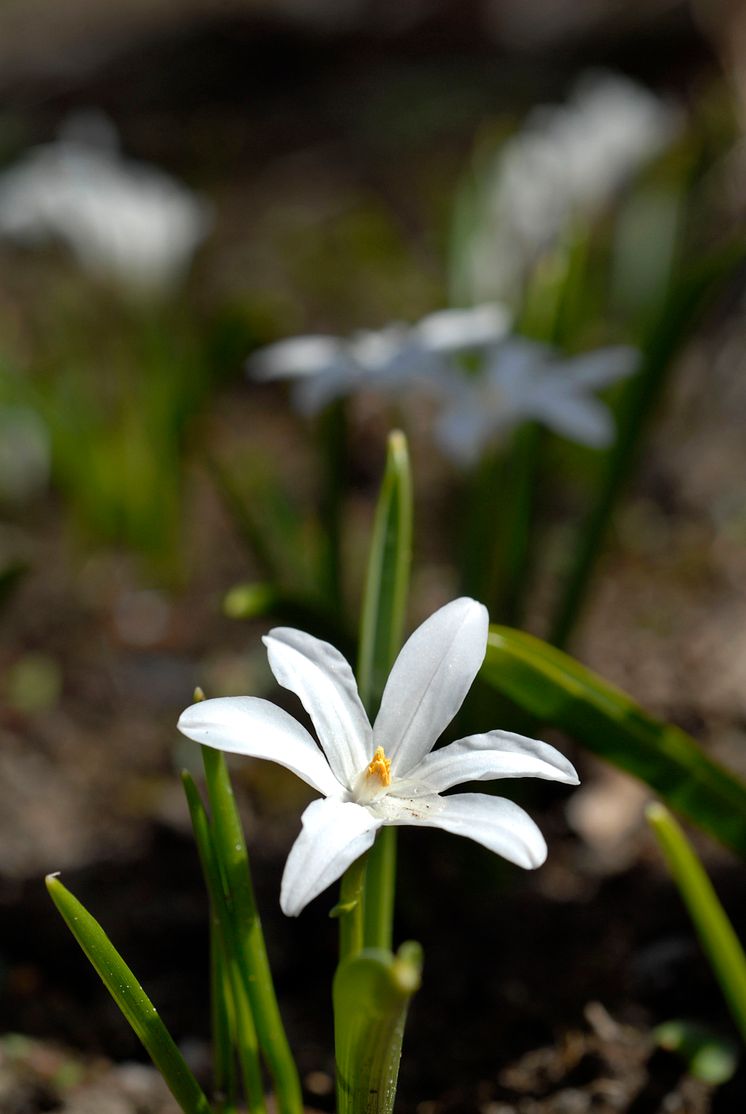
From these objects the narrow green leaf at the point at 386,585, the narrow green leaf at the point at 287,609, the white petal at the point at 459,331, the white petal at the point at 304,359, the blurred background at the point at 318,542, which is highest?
the white petal at the point at 459,331

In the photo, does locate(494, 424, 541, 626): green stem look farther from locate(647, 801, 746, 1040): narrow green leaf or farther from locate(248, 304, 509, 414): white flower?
locate(647, 801, 746, 1040): narrow green leaf

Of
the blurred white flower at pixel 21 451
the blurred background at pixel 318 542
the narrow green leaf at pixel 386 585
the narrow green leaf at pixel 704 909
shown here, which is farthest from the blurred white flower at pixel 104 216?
the narrow green leaf at pixel 704 909

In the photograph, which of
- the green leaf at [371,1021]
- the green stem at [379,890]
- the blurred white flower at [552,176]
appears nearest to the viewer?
the green leaf at [371,1021]

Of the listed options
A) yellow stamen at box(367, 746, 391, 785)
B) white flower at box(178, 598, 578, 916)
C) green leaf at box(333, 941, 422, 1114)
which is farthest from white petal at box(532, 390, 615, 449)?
green leaf at box(333, 941, 422, 1114)

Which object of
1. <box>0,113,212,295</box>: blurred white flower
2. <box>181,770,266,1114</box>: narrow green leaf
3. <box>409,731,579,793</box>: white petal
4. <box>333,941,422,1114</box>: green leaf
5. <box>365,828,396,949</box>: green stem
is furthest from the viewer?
<box>0,113,212,295</box>: blurred white flower

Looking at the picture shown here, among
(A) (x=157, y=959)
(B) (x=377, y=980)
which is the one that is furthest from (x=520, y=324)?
(B) (x=377, y=980)

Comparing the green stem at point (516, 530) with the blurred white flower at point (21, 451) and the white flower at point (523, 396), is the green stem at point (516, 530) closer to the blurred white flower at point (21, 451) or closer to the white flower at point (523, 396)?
the white flower at point (523, 396)

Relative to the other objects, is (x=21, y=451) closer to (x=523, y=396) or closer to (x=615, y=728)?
(x=523, y=396)
